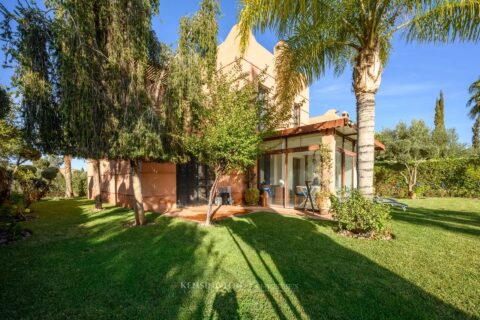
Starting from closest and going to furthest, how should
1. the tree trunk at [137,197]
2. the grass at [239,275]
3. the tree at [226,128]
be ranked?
the grass at [239,275] → the tree at [226,128] → the tree trunk at [137,197]

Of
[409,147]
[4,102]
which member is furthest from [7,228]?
[409,147]

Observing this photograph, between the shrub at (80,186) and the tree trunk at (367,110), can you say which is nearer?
the tree trunk at (367,110)

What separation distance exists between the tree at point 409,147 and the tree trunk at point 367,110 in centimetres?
1370

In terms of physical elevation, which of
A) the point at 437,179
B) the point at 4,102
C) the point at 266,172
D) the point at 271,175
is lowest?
the point at 437,179

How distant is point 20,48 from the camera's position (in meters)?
5.05

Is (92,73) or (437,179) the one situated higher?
(92,73)

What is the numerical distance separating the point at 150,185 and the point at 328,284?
28.8 feet

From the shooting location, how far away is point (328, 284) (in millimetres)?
3660

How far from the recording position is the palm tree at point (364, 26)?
561 cm

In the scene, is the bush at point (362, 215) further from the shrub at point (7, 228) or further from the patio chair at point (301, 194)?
the shrub at point (7, 228)

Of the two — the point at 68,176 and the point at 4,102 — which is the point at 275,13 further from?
the point at 68,176

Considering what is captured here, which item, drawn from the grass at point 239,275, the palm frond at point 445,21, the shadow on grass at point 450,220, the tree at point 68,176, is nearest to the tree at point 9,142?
the grass at point 239,275

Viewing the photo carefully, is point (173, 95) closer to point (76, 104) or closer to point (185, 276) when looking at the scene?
point (76, 104)

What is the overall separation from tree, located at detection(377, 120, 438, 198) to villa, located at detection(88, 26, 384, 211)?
6.38 meters
